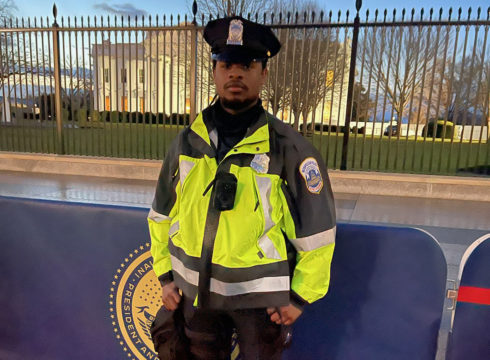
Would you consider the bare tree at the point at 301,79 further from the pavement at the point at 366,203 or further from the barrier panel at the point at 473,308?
the barrier panel at the point at 473,308

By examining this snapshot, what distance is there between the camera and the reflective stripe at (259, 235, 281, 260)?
1356 mm

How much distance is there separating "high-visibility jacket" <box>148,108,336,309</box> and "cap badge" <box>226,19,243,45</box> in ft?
0.99

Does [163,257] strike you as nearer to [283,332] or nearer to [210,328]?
[210,328]

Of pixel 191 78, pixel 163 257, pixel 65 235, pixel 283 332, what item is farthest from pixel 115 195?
pixel 283 332

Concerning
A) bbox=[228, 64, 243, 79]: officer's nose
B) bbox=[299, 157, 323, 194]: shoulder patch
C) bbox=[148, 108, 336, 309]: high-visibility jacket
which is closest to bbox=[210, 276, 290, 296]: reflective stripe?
bbox=[148, 108, 336, 309]: high-visibility jacket

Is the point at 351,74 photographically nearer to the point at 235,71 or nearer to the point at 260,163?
the point at 235,71

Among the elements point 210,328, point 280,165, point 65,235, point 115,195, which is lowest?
point 115,195

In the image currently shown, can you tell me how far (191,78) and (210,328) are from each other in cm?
622

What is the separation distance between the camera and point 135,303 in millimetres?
1991

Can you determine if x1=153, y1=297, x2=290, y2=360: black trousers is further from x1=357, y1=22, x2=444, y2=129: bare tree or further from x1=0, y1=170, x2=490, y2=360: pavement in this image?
x1=357, y1=22, x2=444, y2=129: bare tree

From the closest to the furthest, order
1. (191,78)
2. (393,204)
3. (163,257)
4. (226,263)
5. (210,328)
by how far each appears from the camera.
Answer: (226,263) → (210,328) → (163,257) → (393,204) → (191,78)

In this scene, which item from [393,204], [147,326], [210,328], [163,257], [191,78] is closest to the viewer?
[210,328]

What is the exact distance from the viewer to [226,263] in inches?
53.4

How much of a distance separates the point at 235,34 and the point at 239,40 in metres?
0.03
